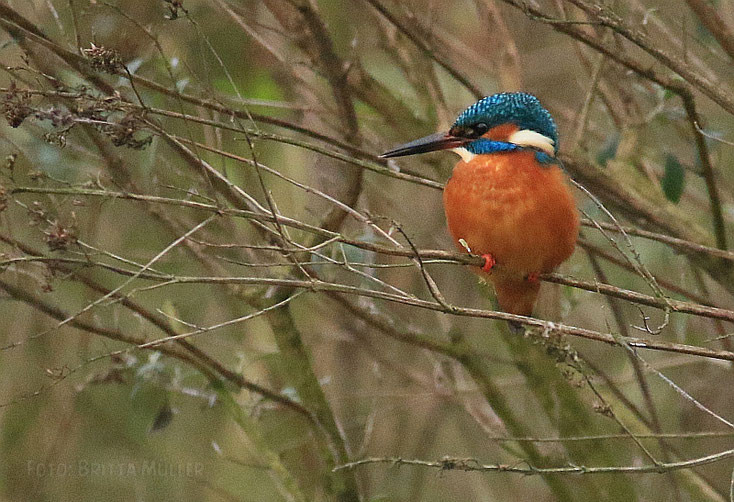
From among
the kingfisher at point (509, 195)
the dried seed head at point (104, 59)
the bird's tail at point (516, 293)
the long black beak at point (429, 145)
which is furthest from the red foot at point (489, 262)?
the dried seed head at point (104, 59)

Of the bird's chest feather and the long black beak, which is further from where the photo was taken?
the long black beak

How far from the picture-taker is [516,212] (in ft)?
7.89

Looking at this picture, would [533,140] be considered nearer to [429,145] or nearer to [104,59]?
[429,145]

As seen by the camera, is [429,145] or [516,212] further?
[429,145]

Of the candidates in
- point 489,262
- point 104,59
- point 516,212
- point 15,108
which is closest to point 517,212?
point 516,212

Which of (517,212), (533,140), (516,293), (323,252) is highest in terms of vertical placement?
(533,140)

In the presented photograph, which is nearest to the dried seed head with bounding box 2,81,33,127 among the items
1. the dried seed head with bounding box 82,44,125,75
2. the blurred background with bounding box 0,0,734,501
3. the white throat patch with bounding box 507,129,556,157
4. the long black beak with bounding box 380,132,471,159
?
the blurred background with bounding box 0,0,734,501

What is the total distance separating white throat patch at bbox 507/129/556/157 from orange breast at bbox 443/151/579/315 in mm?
83

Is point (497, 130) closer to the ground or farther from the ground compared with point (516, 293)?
farther from the ground

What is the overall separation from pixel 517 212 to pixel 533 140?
30 cm

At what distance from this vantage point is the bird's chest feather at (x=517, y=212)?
2.39 metres

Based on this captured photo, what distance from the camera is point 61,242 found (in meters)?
1.78

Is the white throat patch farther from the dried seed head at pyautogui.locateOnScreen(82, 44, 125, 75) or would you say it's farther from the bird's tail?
the dried seed head at pyautogui.locateOnScreen(82, 44, 125, 75)

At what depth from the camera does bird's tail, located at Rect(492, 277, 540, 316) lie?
262cm
